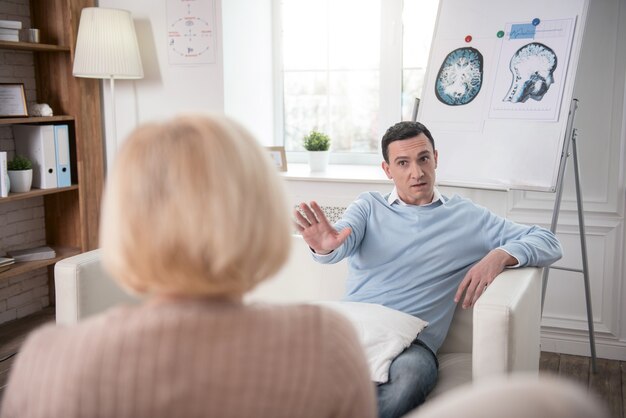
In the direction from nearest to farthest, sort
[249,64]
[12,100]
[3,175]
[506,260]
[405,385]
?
[405,385] → [506,260] → [3,175] → [12,100] → [249,64]

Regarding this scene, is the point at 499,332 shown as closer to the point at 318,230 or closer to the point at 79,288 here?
the point at 318,230

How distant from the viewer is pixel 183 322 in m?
0.83

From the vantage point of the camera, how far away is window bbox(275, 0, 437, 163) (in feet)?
12.0

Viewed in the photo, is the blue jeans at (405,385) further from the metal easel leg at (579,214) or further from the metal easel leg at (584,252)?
the metal easel leg at (584,252)

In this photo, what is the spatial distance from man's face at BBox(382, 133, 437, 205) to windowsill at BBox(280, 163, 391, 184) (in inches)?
41.3

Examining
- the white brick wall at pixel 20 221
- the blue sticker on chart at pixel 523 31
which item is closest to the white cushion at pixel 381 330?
the blue sticker on chart at pixel 523 31

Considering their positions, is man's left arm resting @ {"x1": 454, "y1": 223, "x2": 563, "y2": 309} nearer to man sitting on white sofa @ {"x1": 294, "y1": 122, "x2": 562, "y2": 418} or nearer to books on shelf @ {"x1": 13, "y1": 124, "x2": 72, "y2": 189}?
man sitting on white sofa @ {"x1": 294, "y1": 122, "x2": 562, "y2": 418}

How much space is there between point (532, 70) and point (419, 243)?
988 millimetres

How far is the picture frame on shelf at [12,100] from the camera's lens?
343cm

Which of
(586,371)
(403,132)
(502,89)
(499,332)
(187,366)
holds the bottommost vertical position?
(586,371)

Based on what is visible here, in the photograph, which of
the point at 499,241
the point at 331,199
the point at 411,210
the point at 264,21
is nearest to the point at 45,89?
the point at 264,21

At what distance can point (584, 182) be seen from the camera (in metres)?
3.08

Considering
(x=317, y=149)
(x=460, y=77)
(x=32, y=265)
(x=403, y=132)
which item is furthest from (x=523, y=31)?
(x=32, y=265)

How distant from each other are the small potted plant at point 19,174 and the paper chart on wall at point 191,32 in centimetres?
91
